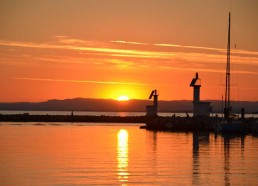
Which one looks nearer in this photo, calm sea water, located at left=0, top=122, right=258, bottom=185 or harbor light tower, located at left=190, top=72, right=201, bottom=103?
calm sea water, located at left=0, top=122, right=258, bottom=185

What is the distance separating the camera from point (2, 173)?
25.9 m

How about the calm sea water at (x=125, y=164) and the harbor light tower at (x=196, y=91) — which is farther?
the harbor light tower at (x=196, y=91)

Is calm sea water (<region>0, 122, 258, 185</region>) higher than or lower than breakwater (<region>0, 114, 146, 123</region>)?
lower

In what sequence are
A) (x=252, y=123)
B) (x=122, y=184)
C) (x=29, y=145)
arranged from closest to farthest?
(x=122, y=184)
(x=29, y=145)
(x=252, y=123)

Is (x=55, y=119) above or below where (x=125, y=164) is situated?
above

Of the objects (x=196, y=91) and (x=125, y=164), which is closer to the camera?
(x=125, y=164)

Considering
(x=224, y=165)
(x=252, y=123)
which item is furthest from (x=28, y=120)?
(x=224, y=165)

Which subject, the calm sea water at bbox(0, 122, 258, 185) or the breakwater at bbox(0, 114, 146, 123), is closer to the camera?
the calm sea water at bbox(0, 122, 258, 185)

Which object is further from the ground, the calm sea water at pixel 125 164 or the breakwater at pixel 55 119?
the breakwater at pixel 55 119

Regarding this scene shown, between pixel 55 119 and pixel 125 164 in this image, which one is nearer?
pixel 125 164

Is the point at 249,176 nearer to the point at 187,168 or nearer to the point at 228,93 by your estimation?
the point at 187,168

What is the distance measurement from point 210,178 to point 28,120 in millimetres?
73041

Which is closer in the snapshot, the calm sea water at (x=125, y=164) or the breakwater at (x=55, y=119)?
the calm sea water at (x=125, y=164)

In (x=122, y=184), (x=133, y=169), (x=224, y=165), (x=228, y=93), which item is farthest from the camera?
(x=228, y=93)
